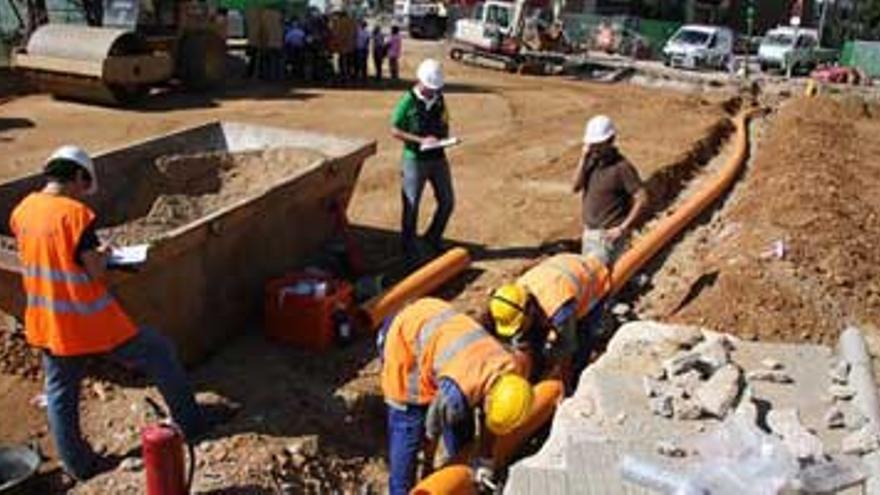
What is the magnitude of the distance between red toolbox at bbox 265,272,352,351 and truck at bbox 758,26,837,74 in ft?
106

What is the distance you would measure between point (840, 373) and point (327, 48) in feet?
65.4

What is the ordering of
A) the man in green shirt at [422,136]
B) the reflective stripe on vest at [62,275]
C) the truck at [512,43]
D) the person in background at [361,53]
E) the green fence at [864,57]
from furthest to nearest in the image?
the green fence at [864,57], the truck at [512,43], the person in background at [361,53], the man in green shirt at [422,136], the reflective stripe on vest at [62,275]

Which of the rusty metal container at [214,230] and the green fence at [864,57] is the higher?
the rusty metal container at [214,230]

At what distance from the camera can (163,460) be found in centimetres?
528

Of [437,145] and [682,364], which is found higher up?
[437,145]

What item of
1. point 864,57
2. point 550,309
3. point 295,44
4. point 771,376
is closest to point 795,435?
point 771,376

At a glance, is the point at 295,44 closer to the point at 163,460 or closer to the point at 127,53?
the point at 127,53

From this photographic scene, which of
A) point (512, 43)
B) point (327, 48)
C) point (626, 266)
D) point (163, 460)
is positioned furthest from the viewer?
point (512, 43)

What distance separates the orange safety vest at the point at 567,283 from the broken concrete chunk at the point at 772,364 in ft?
4.38

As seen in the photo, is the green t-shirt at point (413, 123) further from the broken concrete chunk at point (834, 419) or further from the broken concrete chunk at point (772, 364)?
the broken concrete chunk at point (834, 419)

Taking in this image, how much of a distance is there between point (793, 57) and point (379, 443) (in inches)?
1340

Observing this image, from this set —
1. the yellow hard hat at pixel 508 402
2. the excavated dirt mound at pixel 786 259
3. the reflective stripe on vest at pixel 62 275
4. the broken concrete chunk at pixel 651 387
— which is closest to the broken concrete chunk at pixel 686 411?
the broken concrete chunk at pixel 651 387

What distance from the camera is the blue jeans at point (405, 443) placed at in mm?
5500

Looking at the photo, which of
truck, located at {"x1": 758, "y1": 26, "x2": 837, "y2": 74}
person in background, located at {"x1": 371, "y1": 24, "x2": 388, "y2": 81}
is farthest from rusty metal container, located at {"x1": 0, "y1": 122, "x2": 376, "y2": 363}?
truck, located at {"x1": 758, "y1": 26, "x2": 837, "y2": 74}
